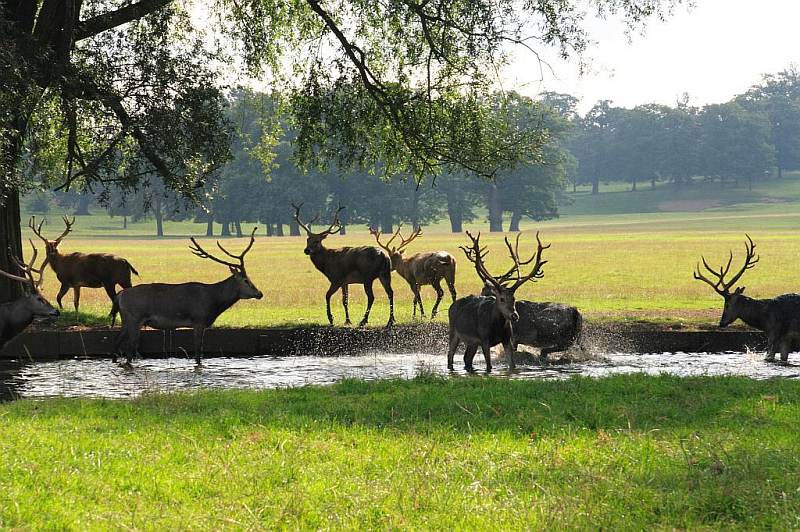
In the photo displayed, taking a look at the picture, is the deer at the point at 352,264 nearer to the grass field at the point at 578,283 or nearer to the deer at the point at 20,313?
the grass field at the point at 578,283

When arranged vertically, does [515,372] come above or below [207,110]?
below

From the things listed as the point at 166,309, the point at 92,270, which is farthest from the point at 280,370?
the point at 92,270

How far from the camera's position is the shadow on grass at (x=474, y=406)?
349 inches

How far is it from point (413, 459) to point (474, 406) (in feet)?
7.54

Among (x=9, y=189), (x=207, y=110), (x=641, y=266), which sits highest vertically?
(x=207, y=110)

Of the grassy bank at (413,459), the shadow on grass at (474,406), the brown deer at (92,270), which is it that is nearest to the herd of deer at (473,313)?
the shadow on grass at (474,406)

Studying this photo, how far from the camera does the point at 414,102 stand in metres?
20.1

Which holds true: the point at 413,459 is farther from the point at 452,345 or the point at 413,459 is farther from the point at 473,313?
the point at 452,345

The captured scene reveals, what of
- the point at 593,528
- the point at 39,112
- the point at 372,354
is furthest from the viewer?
the point at 39,112

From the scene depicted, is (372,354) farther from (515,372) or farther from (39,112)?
(39,112)

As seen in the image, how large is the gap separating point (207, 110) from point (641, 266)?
73.8ft

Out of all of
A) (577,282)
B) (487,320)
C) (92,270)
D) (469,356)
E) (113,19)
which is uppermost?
(113,19)

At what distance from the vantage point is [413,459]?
296 inches

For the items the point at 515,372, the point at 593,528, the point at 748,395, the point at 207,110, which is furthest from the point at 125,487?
the point at 207,110
